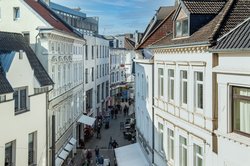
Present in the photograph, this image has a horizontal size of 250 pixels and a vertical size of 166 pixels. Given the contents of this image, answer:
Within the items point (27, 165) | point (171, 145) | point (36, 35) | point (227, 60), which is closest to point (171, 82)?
point (171, 145)

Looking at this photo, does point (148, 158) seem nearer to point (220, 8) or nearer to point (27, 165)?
point (27, 165)

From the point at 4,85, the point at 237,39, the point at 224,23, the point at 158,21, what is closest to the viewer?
the point at 237,39

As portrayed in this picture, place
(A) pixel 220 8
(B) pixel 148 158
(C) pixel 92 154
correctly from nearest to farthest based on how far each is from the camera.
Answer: (A) pixel 220 8, (B) pixel 148 158, (C) pixel 92 154

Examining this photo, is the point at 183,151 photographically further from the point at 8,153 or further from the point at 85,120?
the point at 85,120

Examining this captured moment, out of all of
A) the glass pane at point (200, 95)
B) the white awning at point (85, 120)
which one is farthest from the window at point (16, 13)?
the glass pane at point (200, 95)

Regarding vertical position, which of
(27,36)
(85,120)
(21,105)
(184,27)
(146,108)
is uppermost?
(27,36)

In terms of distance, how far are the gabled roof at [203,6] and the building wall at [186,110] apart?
194 cm

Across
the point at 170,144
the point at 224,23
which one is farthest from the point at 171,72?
the point at 224,23

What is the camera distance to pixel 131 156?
26.5 metres

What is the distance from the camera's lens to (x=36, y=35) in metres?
25.7

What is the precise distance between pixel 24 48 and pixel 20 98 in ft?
15.7

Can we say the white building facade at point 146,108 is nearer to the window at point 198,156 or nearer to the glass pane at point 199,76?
the window at point 198,156

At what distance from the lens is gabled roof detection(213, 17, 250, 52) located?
11.8m

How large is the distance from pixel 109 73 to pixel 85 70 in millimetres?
20982
